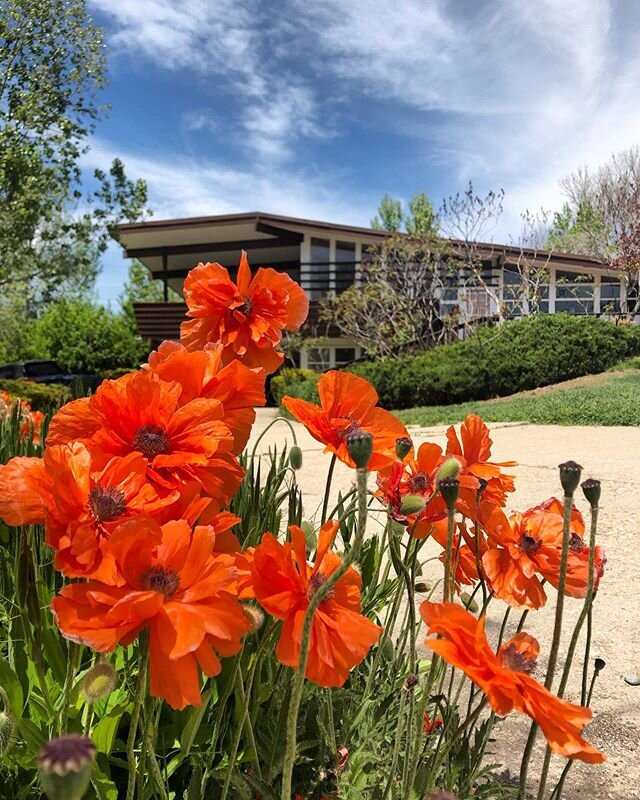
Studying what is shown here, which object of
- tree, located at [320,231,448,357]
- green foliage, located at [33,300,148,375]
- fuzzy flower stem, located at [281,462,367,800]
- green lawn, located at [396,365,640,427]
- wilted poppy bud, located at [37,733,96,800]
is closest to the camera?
wilted poppy bud, located at [37,733,96,800]

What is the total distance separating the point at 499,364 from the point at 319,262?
950cm

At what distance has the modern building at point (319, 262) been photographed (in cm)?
2123

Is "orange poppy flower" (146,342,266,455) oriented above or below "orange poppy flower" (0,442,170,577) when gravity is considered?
above

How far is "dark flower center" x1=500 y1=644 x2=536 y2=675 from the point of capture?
72 centimetres

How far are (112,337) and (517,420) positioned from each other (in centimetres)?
1872

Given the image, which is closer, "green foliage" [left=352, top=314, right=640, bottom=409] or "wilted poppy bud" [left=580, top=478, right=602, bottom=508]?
"wilted poppy bud" [left=580, top=478, right=602, bottom=508]

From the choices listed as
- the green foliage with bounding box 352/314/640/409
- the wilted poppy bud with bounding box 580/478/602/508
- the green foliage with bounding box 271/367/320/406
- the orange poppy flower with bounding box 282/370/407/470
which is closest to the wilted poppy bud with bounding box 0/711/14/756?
the orange poppy flower with bounding box 282/370/407/470

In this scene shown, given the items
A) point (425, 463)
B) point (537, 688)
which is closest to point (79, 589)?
point (537, 688)

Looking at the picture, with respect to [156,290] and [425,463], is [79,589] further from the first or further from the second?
[156,290]

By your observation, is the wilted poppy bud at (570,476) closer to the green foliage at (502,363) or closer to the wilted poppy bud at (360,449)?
the wilted poppy bud at (360,449)

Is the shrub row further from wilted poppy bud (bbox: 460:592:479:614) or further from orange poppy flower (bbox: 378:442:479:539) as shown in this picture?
orange poppy flower (bbox: 378:442:479:539)

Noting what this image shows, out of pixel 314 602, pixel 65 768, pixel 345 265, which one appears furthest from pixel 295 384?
pixel 65 768

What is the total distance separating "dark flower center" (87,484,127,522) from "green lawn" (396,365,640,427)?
33.1ft

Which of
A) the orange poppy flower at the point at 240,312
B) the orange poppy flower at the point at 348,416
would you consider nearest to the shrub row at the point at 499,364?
the orange poppy flower at the point at 240,312
